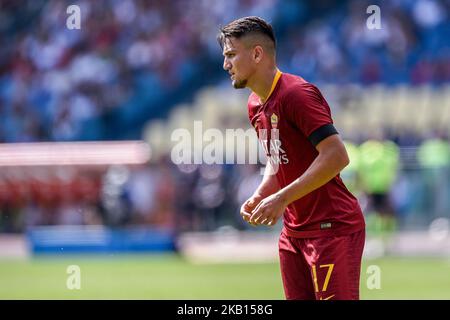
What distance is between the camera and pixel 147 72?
26.2 m

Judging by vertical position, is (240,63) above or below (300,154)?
above

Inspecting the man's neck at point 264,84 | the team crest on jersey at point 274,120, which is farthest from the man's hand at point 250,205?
the man's neck at point 264,84

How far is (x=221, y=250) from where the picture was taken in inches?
756

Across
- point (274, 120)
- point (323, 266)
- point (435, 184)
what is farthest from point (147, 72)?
point (323, 266)

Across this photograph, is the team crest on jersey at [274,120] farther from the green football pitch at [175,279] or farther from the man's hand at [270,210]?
the green football pitch at [175,279]

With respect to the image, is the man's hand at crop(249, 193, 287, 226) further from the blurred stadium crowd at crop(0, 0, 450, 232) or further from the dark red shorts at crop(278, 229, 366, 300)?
the blurred stadium crowd at crop(0, 0, 450, 232)

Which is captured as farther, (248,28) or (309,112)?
(248,28)

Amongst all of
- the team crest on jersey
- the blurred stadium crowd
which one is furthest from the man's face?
the blurred stadium crowd

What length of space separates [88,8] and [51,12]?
106 cm

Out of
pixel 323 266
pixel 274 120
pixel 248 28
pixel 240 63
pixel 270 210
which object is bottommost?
pixel 323 266

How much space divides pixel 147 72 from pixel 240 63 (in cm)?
2018

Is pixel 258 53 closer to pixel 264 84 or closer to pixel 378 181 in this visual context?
pixel 264 84

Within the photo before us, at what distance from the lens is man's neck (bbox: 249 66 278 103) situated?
6137 millimetres

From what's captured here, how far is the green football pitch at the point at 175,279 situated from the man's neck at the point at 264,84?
6102 mm
